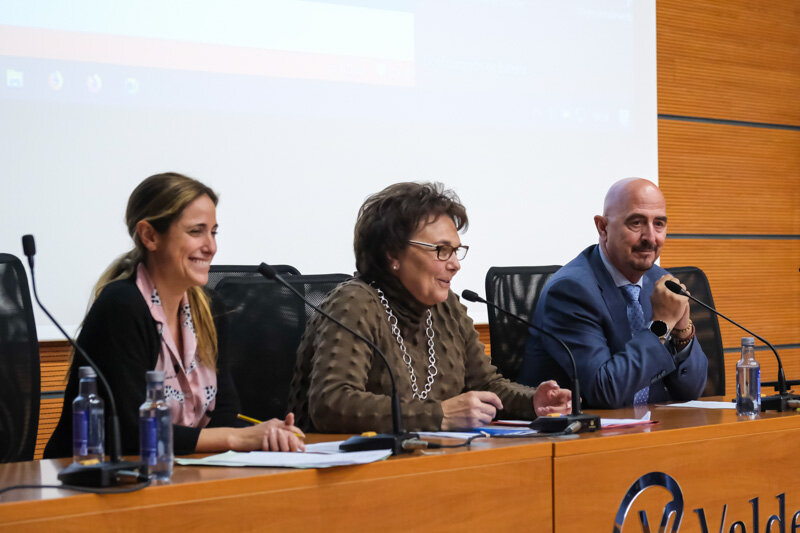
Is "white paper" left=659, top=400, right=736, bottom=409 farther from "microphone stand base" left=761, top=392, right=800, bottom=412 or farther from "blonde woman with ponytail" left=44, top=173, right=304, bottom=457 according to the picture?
"blonde woman with ponytail" left=44, top=173, right=304, bottom=457

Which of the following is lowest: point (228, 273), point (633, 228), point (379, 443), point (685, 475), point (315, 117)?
point (685, 475)

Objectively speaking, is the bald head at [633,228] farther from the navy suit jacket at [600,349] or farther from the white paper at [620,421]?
the white paper at [620,421]

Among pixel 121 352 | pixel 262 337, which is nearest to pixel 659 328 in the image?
pixel 262 337

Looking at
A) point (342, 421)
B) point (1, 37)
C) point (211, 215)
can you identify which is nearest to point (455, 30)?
point (1, 37)

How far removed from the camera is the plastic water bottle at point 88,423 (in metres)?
1.39

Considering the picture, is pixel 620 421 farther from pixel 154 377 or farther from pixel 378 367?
pixel 154 377

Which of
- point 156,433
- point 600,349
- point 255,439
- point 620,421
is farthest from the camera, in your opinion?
point 600,349

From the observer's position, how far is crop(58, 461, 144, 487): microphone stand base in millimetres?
1168

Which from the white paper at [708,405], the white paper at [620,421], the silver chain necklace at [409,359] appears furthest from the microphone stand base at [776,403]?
the silver chain necklace at [409,359]

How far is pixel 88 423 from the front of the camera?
1.41 m

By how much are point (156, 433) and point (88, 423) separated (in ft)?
0.59

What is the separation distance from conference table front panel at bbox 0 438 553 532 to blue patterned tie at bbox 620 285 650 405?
104cm

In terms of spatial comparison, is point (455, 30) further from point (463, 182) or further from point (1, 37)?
point (1, 37)

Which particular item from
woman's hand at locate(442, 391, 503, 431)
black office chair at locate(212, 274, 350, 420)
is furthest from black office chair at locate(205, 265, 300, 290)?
woman's hand at locate(442, 391, 503, 431)
